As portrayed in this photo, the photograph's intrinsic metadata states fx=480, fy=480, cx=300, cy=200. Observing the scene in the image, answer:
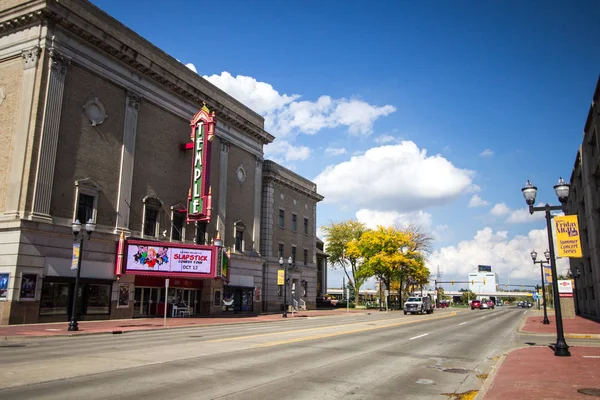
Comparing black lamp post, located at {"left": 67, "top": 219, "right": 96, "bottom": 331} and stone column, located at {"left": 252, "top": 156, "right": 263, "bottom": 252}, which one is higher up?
stone column, located at {"left": 252, "top": 156, "right": 263, "bottom": 252}

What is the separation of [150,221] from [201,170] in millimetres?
5421

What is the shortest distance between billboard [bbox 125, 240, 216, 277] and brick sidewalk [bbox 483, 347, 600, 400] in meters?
24.7

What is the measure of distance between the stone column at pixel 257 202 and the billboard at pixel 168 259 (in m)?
10.4

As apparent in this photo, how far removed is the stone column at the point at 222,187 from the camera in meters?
42.8

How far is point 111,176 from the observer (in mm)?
31922

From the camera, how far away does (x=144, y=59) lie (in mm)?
34969

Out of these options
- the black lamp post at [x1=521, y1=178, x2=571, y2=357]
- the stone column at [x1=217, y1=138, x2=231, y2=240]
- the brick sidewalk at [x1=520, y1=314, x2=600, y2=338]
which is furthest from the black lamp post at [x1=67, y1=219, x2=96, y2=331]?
the brick sidewalk at [x1=520, y1=314, x2=600, y2=338]

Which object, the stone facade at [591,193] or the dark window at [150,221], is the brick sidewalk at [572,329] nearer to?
the stone facade at [591,193]

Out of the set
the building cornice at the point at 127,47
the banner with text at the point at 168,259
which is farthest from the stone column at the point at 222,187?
the banner with text at the point at 168,259

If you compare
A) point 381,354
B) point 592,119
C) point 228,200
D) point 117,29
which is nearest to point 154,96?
point 117,29

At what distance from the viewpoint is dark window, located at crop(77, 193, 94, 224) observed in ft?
97.2

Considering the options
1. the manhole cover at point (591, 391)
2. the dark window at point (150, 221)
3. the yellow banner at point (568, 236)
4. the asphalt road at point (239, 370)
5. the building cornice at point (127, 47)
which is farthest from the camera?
the dark window at point (150, 221)

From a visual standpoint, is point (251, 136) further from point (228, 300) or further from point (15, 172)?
point (15, 172)

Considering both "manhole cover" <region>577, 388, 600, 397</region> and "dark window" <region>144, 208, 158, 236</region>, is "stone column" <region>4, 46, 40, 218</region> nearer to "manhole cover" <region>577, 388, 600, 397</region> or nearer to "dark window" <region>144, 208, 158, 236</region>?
"dark window" <region>144, 208, 158, 236</region>
